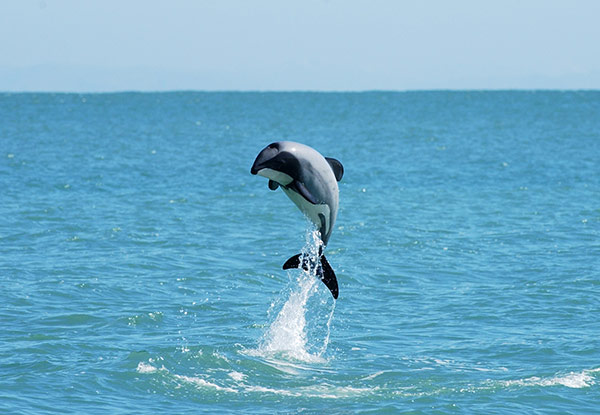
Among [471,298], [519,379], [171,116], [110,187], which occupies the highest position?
[171,116]

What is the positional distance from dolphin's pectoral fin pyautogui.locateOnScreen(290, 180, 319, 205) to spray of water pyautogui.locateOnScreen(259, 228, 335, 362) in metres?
2.02

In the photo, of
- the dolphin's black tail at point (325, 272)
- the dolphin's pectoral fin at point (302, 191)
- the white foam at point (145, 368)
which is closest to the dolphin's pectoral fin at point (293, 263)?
the dolphin's black tail at point (325, 272)

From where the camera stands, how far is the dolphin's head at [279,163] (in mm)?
16125

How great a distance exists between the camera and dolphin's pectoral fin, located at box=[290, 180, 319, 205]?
53.7 ft

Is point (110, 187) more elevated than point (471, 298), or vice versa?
point (110, 187)

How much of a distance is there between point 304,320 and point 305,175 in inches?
355

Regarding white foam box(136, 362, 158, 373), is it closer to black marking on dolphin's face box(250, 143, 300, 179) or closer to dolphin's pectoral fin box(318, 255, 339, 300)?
dolphin's pectoral fin box(318, 255, 339, 300)

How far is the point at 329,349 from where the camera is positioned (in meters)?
22.7

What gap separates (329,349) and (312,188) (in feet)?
22.1

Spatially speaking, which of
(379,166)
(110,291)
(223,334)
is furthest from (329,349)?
(379,166)

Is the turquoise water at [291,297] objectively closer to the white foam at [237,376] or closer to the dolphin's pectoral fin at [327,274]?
the white foam at [237,376]

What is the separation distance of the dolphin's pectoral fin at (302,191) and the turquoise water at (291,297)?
2.48m

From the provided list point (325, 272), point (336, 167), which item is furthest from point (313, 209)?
point (325, 272)

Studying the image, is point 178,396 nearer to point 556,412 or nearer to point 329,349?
point 329,349
